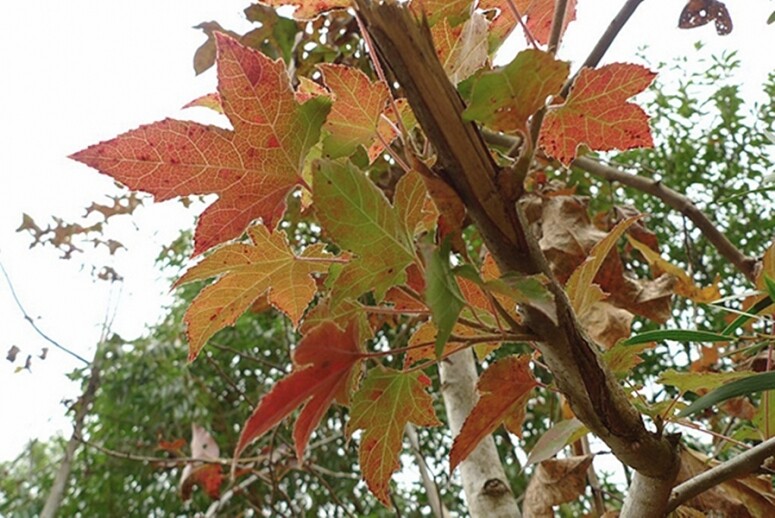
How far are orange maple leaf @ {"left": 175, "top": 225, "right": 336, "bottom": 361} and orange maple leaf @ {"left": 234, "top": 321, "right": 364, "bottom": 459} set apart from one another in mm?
74

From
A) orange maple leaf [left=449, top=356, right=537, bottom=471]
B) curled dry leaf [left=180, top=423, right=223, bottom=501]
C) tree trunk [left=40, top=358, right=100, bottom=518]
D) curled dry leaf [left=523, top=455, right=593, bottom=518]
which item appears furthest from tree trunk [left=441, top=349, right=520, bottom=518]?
tree trunk [left=40, top=358, right=100, bottom=518]

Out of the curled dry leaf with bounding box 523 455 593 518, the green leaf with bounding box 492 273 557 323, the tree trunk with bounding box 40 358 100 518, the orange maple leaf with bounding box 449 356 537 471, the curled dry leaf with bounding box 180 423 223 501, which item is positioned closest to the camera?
the green leaf with bounding box 492 273 557 323

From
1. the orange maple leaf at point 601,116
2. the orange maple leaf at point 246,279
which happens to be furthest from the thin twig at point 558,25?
the orange maple leaf at point 246,279

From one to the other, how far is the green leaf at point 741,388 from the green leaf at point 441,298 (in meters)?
0.16

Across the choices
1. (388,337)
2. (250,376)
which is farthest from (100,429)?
(388,337)

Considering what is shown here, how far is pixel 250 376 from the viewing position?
1675 mm

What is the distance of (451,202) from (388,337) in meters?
1.19

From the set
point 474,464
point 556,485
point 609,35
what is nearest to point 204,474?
point 474,464

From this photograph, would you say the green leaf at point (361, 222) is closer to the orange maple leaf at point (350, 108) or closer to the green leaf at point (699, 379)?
the orange maple leaf at point (350, 108)

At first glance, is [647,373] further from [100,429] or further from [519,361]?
[100,429]

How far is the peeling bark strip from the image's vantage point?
0.67 feet

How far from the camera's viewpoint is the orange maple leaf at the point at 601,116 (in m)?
0.26

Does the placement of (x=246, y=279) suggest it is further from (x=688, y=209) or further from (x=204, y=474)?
(x=204, y=474)

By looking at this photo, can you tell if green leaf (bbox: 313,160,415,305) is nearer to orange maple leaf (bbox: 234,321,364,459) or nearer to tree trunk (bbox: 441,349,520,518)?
orange maple leaf (bbox: 234,321,364,459)
